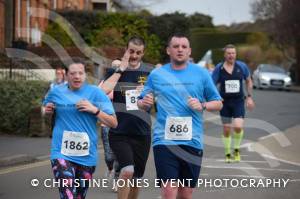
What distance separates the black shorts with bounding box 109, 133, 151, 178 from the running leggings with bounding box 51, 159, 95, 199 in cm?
111

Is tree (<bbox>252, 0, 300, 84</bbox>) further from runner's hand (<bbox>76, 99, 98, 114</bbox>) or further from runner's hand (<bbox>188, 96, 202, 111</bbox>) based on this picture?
runner's hand (<bbox>76, 99, 98, 114</bbox>)

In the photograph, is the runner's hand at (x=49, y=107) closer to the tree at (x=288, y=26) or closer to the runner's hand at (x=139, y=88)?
the runner's hand at (x=139, y=88)

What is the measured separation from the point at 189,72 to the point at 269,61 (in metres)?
52.5

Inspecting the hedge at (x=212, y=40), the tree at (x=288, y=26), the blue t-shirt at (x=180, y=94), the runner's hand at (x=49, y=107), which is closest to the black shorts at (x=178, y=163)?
the blue t-shirt at (x=180, y=94)

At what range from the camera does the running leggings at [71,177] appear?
7076 mm

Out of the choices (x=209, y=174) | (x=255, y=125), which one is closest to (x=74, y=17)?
(x=255, y=125)

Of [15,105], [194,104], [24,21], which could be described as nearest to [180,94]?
[194,104]

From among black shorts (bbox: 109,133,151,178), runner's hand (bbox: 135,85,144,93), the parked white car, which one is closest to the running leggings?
black shorts (bbox: 109,133,151,178)

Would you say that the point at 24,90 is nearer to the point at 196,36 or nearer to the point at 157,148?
the point at 157,148

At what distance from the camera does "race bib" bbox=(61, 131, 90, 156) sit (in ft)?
23.6

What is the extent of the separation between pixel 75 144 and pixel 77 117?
0.89 feet

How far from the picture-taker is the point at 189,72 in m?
7.22

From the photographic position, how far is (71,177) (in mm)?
7121

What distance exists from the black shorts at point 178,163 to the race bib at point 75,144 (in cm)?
69
